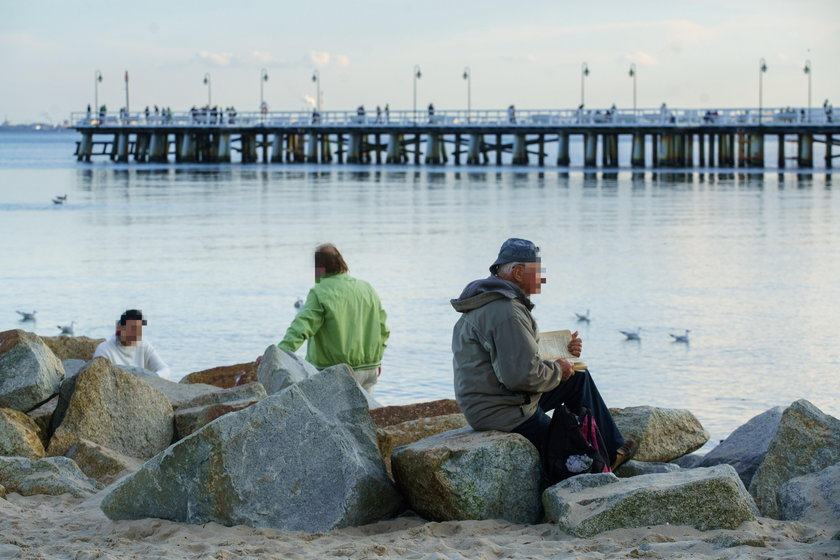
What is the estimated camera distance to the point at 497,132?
6544 cm

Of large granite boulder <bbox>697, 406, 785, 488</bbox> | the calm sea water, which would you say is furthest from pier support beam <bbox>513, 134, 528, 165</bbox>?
large granite boulder <bbox>697, 406, 785, 488</bbox>

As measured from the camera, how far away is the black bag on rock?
5.71 m

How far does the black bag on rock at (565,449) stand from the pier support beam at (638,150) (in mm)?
57288

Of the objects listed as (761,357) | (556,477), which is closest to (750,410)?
(761,357)

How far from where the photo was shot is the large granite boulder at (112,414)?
725 cm

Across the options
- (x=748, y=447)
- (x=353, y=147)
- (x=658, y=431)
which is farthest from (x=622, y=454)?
(x=353, y=147)

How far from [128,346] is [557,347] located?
3955 mm

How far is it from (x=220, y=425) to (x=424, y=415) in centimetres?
241

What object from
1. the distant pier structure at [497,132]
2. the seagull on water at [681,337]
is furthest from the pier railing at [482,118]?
the seagull on water at [681,337]

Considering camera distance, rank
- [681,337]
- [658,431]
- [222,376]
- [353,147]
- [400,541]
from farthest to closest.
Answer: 1. [353,147]
2. [681,337]
3. [222,376]
4. [658,431]
5. [400,541]

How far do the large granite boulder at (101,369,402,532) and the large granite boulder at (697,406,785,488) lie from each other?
7.36ft

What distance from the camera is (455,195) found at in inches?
1613

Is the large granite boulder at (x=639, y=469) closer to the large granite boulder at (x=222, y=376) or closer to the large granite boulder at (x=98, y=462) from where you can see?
the large granite boulder at (x=98, y=462)

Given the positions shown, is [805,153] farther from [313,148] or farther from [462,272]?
[462,272]
